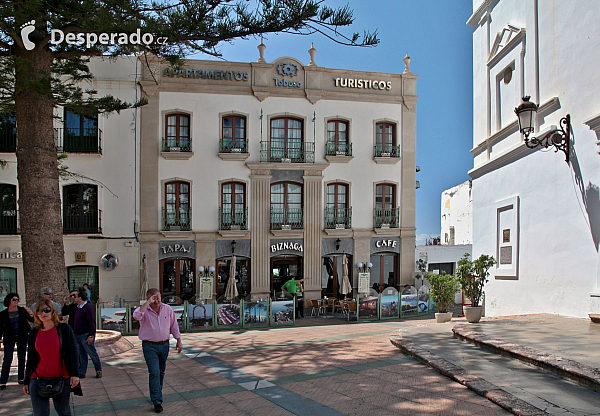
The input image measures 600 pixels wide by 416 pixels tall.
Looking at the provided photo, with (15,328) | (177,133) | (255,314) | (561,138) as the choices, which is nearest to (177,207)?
(177,133)

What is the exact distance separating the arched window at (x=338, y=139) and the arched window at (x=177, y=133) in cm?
671

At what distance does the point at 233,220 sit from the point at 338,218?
5103 mm

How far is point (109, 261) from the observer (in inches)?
894

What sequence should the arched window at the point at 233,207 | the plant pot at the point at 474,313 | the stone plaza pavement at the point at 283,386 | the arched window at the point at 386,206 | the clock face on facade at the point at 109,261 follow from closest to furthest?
the stone plaza pavement at the point at 283,386 → the plant pot at the point at 474,313 → the clock face on facade at the point at 109,261 → the arched window at the point at 233,207 → the arched window at the point at 386,206

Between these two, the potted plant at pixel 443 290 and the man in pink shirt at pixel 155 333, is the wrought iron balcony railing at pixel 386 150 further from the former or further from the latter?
the man in pink shirt at pixel 155 333

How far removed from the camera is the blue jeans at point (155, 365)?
251 inches

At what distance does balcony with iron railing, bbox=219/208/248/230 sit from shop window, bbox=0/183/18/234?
8.74 meters

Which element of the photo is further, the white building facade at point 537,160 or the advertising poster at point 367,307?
the advertising poster at point 367,307

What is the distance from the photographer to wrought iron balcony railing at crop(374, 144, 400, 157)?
25859 mm

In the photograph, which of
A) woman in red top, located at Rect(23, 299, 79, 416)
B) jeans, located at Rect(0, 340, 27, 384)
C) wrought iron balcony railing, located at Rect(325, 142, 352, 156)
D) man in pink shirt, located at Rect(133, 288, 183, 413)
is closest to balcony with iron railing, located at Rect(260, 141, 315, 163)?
wrought iron balcony railing, located at Rect(325, 142, 352, 156)

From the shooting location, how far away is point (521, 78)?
1273 centimetres

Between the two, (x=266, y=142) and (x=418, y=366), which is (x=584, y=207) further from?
(x=266, y=142)

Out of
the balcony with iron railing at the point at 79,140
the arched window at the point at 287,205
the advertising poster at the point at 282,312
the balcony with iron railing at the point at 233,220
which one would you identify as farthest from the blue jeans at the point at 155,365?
the balcony with iron railing at the point at 79,140

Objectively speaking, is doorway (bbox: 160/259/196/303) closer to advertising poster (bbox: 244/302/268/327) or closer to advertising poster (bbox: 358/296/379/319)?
advertising poster (bbox: 244/302/268/327)
